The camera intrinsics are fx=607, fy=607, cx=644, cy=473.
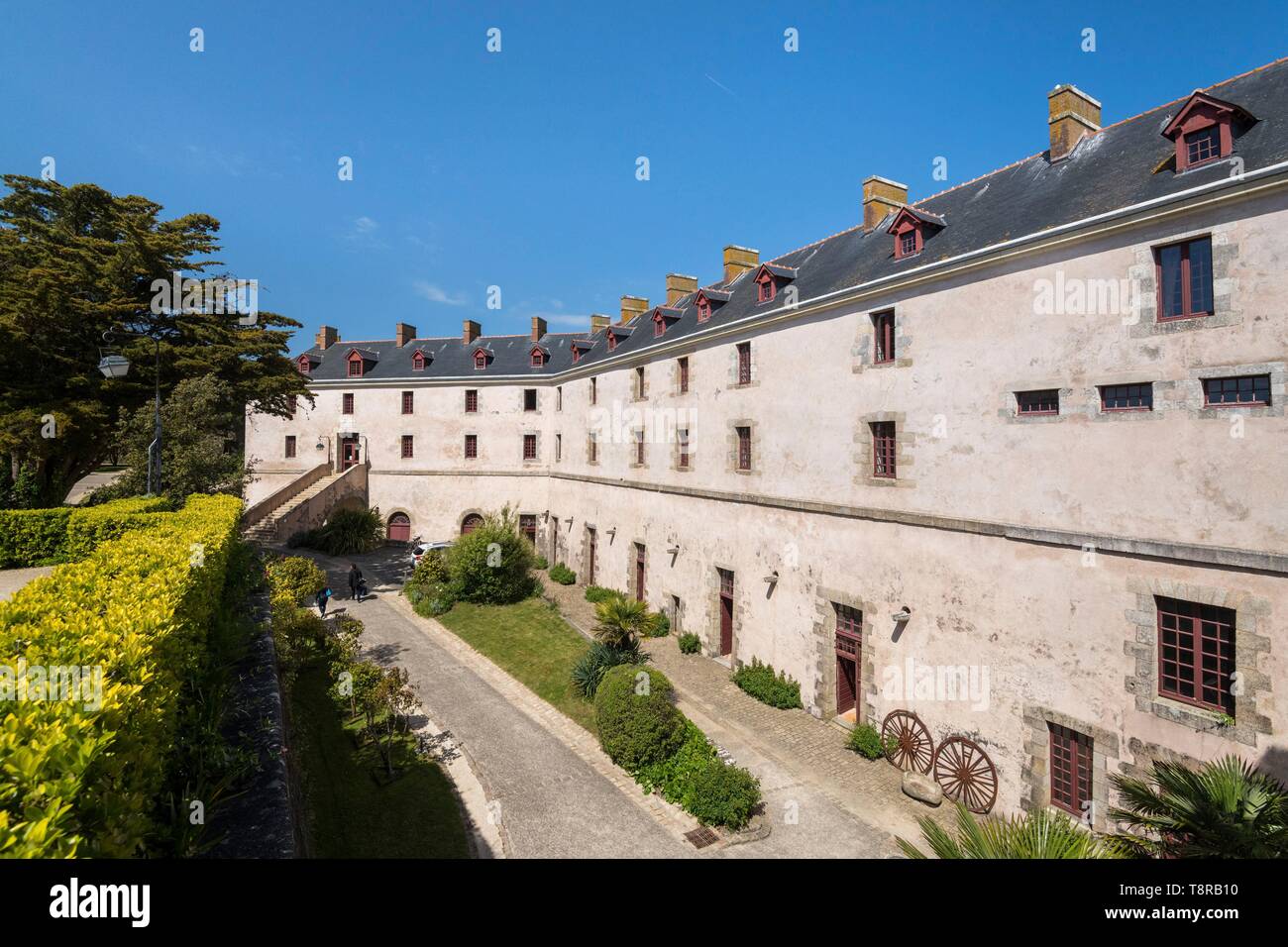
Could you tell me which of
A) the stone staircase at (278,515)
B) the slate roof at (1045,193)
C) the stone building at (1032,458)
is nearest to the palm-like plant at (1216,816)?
the stone building at (1032,458)

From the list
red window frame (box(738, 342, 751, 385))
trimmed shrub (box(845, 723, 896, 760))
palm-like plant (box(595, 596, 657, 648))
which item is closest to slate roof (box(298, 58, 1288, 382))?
red window frame (box(738, 342, 751, 385))

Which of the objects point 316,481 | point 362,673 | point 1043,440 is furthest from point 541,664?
point 316,481

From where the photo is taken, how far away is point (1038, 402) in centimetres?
1320

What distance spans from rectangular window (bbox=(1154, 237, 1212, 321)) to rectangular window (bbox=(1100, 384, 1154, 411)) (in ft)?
4.46

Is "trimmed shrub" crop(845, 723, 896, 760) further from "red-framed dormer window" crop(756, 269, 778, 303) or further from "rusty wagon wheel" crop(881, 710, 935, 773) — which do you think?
"red-framed dormer window" crop(756, 269, 778, 303)

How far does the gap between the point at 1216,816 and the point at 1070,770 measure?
17.5 ft

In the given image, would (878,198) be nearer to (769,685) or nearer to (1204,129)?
(1204,129)

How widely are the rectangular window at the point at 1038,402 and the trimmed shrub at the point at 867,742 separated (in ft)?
28.8

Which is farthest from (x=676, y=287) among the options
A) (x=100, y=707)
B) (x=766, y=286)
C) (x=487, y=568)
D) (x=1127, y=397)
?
(x=100, y=707)

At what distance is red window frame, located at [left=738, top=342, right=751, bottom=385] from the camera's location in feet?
70.9

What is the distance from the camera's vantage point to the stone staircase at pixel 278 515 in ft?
99.9

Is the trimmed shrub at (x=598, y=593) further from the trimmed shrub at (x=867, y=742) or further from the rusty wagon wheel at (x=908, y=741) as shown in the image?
the rusty wagon wheel at (x=908, y=741)
